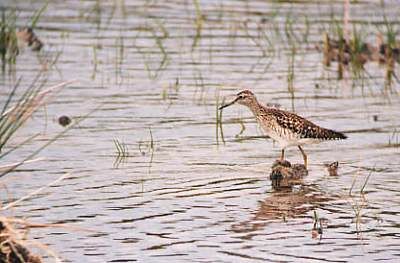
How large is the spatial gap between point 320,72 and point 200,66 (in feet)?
4.97

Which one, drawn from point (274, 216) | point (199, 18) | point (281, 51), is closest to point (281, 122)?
point (274, 216)

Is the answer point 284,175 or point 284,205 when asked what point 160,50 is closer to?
point 284,175

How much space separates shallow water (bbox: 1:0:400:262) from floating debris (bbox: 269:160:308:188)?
94mm

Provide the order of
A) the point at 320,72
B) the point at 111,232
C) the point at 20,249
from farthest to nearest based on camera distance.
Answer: the point at 320,72, the point at 111,232, the point at 20,249

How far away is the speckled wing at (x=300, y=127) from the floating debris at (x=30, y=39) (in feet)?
20.5

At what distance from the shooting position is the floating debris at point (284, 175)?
10.6 metres

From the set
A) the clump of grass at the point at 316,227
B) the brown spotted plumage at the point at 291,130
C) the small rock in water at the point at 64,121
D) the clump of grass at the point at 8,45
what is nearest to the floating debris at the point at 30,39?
the clump of grass at the point at 8,45

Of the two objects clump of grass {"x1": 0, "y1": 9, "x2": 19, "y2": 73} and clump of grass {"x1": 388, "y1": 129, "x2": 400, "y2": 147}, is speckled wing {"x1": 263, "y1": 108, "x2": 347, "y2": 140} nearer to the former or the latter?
clump of grass {"x1": 388, "y1": 129, "x2": 400, "y2": 147}

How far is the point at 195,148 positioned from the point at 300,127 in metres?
1.19

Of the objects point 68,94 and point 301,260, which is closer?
point 301,260

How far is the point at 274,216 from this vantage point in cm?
955

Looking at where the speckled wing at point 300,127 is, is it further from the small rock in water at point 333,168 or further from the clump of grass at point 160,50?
the clump of grass at point 160,50

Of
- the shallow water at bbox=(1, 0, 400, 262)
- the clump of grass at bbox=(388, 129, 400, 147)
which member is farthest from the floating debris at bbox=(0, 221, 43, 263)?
the clump of grass at bbox=(388, 129, 400, 147)

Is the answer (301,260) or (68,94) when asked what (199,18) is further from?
(301,260)
